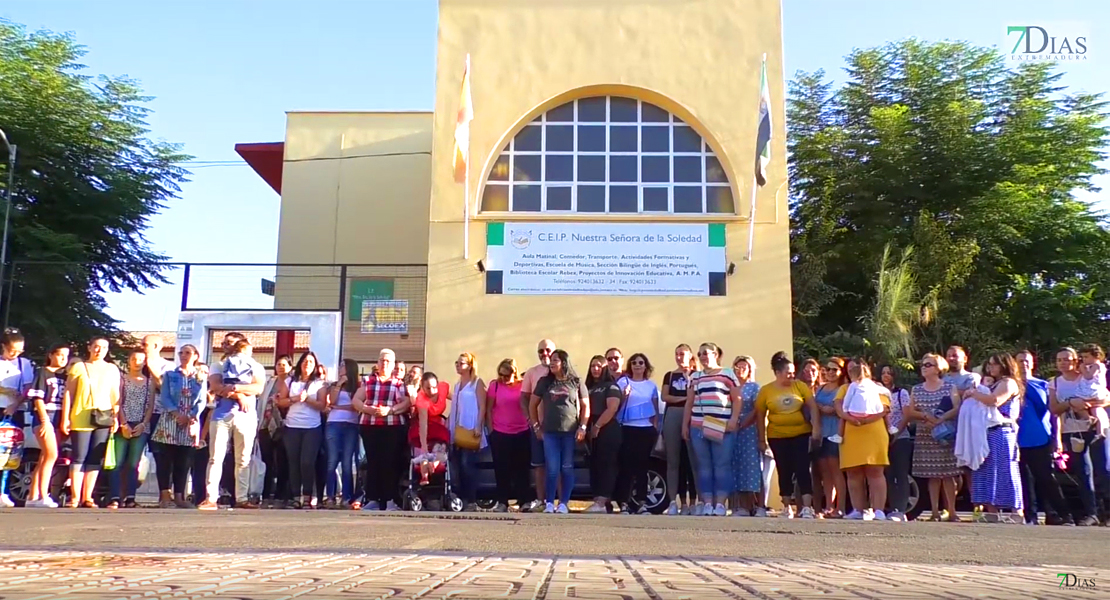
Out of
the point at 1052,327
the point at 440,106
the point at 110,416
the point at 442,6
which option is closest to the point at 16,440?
the point at 110,416

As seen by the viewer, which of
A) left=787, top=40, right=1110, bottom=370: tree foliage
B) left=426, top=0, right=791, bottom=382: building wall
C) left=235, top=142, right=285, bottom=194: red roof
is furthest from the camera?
left=235, top=142, right=285, bottom=194: red roof

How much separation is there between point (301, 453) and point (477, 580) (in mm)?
7745

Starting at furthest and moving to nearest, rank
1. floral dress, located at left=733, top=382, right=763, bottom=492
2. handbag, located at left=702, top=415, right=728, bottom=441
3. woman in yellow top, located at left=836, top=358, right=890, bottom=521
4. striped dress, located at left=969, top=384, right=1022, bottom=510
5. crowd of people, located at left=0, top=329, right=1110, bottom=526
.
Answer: floral dress, located at left=733, top=382, right=763, bottom=492 → handbag, located at left=702, top=415, right=728, bottom=441 → crowd of people, located at left=0, top=329, right=1110, bottom=526 → woman in yellow top, located at left=836, top=358, right=890, bottom=521 → striped dress, located at left=969, top=384, right=1022, bottom=510

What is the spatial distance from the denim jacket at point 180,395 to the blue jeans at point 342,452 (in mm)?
1286

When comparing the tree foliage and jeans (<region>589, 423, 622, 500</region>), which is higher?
the tree foliage

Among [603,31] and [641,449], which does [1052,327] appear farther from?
[641,449]

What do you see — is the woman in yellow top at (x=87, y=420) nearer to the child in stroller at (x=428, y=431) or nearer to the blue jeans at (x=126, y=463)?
the blue jeans at (x=126, y=463)

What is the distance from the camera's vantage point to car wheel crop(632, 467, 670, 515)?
10.3m

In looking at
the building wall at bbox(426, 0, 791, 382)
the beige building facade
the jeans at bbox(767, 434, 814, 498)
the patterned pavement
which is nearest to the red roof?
the beige building facade

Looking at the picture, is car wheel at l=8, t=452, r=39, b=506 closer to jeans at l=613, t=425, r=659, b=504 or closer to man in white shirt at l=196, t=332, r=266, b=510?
man in white shirt at l=196, t=332, r=266, b=510

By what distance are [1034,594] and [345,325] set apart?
1410 cm

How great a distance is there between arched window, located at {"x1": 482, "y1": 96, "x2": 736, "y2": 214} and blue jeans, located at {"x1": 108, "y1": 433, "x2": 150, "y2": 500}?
7030 millimetres

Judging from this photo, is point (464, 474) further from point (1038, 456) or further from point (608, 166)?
point (608, 166)

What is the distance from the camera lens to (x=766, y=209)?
50.7 feet
